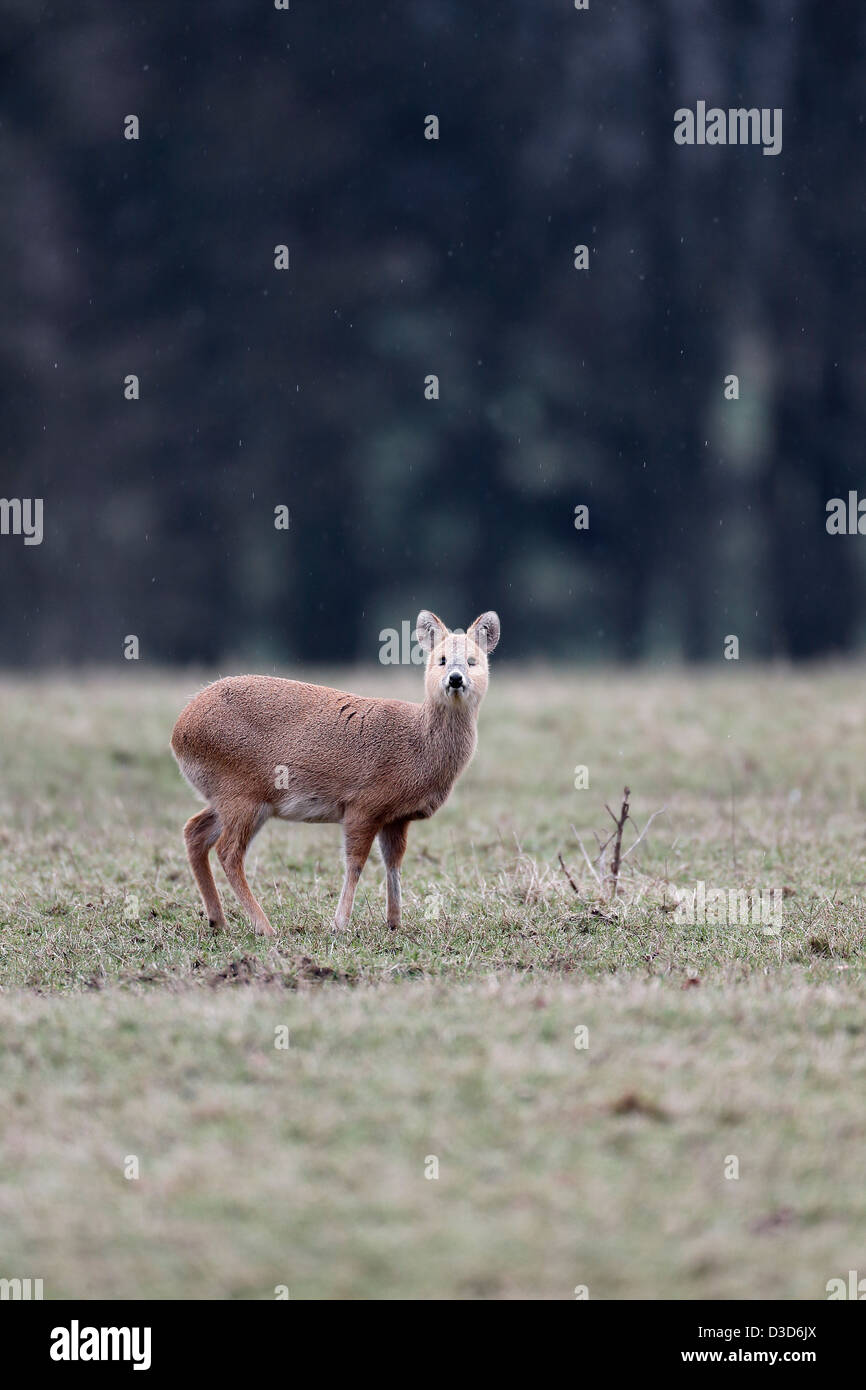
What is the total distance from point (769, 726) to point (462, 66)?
712 inches

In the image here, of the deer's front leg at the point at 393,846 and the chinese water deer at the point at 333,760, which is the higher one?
the chinese water deer at the point at 333,760

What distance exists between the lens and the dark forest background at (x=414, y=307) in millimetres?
28250

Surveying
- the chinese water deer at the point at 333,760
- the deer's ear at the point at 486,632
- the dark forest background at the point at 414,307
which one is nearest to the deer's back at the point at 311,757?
the chinese water deer at the point at 333,760

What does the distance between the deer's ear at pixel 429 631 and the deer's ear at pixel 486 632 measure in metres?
0.19

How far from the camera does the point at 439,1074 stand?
6219 millimetres

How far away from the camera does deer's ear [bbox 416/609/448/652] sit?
8961 mm

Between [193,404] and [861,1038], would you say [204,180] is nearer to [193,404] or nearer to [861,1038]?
[193,404]

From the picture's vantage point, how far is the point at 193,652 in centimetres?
3097

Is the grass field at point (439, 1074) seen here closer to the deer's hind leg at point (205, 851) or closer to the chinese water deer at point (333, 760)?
the deer's hind leg at point (205, 851)

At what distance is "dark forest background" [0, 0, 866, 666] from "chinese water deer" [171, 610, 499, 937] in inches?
780

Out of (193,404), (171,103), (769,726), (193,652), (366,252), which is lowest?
(769,726)

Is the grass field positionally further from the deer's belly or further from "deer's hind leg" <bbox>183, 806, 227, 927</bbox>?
the deer's belly

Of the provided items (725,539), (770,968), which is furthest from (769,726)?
(725,539)

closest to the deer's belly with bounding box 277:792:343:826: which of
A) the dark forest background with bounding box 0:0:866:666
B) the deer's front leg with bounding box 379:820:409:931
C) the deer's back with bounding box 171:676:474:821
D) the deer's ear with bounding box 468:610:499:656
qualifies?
the deer's back with bounding box 171:676:474:821
